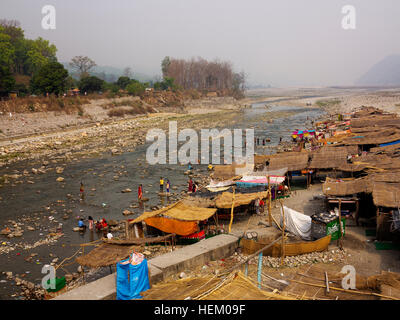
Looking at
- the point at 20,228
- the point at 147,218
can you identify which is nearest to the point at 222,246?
the point at 147,218

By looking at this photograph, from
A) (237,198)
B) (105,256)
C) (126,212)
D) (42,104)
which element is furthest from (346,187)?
(42,104)

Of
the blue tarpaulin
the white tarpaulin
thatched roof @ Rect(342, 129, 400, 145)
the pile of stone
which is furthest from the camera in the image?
thatched roof @ Rect(342, 129, 400, 145)

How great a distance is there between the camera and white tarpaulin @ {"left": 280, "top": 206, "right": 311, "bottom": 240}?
425 inches

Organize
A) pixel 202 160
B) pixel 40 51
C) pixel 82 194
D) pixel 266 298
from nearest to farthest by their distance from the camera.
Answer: pixel 266 298, pixel 82 194, pixel 202 160, pixel 40 51

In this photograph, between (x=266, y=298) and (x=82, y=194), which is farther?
(x=82, y=194)

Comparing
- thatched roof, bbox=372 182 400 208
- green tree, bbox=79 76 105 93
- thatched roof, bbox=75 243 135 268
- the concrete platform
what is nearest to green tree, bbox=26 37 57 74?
green tree, bbox=79 76 105 93

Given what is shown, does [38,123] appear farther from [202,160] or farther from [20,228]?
[20,228]

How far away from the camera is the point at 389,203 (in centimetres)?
1047

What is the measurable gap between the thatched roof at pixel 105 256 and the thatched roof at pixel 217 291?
313 cm

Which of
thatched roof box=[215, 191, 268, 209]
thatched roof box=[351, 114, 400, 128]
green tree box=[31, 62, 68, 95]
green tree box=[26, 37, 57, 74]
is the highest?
green tree box=[26, 37, 57, 74]

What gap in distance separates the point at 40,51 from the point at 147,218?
56108 millimetres

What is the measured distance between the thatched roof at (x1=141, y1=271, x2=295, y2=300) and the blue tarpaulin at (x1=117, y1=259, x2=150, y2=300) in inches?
25.7

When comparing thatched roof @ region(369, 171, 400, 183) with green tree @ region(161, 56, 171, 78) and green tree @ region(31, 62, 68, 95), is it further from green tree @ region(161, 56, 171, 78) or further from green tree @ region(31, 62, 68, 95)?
green tree @ region(161, 56, 171, 78)

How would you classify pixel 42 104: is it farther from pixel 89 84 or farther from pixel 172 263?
pixel 172 263
